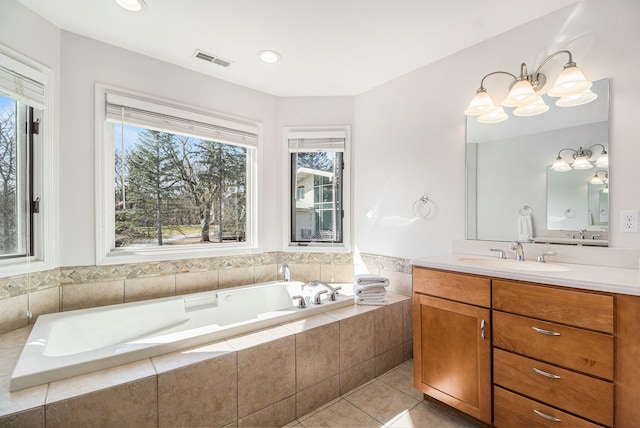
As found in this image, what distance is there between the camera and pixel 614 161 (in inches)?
62.1

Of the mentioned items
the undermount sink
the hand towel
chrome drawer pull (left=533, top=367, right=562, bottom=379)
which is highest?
the hand towel

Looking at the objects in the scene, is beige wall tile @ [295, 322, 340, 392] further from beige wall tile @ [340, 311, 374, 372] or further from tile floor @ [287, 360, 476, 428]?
tile floor @ [287, 360, 476, 428]

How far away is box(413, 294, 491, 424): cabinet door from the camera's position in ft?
4.93

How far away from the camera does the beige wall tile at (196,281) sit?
7.81 feet

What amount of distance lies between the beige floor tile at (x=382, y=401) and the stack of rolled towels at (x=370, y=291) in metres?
0.56

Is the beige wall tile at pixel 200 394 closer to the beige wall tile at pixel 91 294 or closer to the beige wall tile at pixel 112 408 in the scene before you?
the beige wall tile at pixel 112 408

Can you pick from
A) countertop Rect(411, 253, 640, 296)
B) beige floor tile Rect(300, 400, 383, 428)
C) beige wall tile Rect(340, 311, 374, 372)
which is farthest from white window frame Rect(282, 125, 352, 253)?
beige floor tile Rect(300, 400, 383, 428)

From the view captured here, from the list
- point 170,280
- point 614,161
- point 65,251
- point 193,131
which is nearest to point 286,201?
point 193,131

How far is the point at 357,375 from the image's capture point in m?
2.01

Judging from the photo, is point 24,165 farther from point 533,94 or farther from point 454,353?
point 533,94

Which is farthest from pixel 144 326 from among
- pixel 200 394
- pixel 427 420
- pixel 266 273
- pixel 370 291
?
pixel 427 420

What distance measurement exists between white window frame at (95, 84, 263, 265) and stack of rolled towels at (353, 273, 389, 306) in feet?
3.62

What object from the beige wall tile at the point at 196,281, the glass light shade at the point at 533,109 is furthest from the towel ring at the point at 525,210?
the beige wall tile at the point at 196,281

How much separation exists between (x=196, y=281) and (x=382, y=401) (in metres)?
1.69
